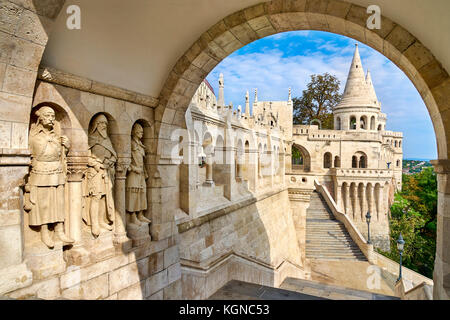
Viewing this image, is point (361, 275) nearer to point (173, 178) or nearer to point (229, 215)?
point (229, 215)

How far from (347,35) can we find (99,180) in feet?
11.0

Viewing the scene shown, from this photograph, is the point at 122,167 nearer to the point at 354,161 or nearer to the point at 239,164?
the point at 239,164

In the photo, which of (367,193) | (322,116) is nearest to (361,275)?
(367,193)

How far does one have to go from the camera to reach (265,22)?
3605mm

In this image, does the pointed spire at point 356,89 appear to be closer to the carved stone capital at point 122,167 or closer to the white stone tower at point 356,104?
the white stone tower at point 356,104

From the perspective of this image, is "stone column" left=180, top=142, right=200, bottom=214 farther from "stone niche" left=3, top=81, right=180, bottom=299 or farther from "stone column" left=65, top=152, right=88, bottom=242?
"stone column" left=65, top=152, right=88, bottom=242

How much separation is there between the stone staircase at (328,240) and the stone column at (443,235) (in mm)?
15373

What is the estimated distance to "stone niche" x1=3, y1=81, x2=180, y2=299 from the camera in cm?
289

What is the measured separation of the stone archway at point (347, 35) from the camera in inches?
114

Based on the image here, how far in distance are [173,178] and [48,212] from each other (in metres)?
1.98

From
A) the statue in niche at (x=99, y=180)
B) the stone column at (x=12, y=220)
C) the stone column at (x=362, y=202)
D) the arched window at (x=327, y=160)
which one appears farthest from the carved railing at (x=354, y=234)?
the stone column at (x=12, y=220)

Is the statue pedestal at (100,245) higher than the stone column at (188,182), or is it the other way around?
the stone column at (188,182)

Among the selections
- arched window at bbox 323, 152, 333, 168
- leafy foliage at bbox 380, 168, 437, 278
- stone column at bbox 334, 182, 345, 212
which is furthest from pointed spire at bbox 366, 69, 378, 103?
stone column at bbox 334, 182, 345, 212

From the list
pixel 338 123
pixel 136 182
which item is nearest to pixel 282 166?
pixel 136 182
